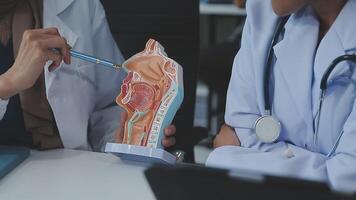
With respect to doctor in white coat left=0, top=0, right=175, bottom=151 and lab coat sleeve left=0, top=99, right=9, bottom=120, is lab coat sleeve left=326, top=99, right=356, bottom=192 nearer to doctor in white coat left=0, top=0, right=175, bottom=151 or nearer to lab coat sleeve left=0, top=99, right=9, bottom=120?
doctor in white coat left=0, top=0, right=175, bottom=151

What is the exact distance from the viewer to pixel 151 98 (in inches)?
41.4

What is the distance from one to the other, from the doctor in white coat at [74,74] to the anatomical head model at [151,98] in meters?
0.06

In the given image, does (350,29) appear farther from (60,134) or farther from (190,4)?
(60,134)

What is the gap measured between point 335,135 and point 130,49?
80 centimetres

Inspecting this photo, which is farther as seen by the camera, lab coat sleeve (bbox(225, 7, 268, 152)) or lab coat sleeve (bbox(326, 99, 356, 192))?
lab coat sleeve (bbox(225, 7, 268, 152))

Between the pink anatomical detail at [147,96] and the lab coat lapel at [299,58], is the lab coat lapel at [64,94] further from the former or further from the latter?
the lab coat lapel at [299,58]

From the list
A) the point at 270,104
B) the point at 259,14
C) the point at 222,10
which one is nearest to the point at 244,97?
the point at 270,104

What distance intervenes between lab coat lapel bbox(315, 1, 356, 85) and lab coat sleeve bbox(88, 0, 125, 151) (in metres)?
0.57

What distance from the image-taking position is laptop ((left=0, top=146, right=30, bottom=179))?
3.63 ft

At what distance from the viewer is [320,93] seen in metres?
1.06

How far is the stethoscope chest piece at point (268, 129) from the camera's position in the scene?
1113 millimetres

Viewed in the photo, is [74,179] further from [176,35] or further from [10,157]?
[176,35]

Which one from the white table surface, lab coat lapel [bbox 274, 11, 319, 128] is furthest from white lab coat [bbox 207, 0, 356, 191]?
the white table surface

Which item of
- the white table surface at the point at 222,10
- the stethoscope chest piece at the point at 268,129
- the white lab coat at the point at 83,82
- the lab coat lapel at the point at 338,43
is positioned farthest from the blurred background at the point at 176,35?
the white table surface at the point at 222,10
